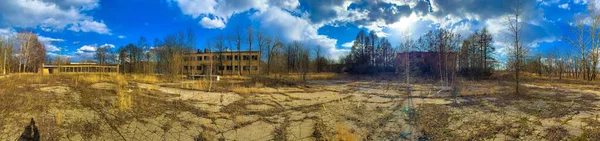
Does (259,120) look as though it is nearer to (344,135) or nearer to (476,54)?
(344,135)

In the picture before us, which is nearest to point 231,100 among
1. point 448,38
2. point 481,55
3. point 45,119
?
point 45,119

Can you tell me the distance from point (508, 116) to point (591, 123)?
1603 millimetres

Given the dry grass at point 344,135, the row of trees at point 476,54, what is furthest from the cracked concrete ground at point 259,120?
the row of trees at point 476,54

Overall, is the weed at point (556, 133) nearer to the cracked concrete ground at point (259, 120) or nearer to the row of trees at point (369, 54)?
the cracked concrete ground at point (259, 120)

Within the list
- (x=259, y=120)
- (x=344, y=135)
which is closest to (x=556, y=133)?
(x=344, y=135)

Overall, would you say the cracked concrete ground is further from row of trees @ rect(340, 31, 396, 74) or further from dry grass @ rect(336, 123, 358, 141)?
row of trees @ rect(340, 31, 396, 74)

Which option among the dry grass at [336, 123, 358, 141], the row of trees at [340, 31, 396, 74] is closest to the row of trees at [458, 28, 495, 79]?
the row of trees at [340, 31, 396, 74]

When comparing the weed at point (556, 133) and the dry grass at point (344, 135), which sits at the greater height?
the weed at point (556, 133)

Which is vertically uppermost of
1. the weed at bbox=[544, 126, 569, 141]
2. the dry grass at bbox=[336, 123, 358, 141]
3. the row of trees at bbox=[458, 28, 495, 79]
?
the row of trees at bbox=[458, 28, 495, 79]

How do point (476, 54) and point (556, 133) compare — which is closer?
point (556, 133)

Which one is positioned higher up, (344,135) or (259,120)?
(259,120)

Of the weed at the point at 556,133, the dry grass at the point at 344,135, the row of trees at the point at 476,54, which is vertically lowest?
the dry grass at the point at 344,135

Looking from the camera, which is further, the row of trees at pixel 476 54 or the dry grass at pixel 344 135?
the row of trees at pixel 476 54

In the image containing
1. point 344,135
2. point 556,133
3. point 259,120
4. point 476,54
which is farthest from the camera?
point 476,54
